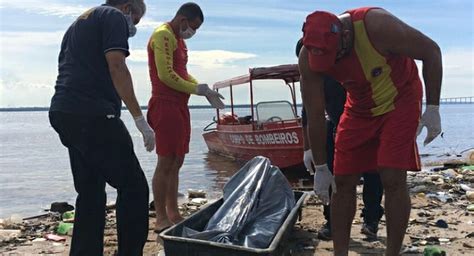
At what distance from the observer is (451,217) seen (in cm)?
561

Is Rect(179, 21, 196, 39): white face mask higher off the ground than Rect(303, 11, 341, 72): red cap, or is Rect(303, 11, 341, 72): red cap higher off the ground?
Rect(179, 21, 196, 39): white face mask

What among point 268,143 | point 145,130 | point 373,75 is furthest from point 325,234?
point 268,143

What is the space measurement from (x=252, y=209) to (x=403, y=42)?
5.86ft

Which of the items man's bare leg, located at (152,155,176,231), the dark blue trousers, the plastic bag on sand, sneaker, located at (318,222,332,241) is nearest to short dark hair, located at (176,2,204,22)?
man's bare leg, located at (152,155,176,231)

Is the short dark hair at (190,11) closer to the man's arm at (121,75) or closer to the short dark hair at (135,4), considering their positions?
the short dark hair at (135,4)

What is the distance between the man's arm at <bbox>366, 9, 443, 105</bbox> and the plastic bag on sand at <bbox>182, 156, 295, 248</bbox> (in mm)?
1504

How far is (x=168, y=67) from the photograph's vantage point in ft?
15.5

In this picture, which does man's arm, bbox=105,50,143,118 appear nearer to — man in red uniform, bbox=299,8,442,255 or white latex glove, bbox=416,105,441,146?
man in red uniform, bbox=299,8,442,255

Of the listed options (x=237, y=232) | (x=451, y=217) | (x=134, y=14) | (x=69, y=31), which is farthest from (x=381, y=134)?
(x=451, y=217)

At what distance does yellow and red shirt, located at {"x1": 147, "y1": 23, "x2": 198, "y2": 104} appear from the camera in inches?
186

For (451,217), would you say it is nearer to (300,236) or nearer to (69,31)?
(300,236)

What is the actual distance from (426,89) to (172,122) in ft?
7.82

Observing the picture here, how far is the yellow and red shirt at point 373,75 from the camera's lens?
321 cm

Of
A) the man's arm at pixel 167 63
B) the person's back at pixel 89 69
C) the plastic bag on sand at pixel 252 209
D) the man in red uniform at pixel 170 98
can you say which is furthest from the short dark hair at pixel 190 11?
the person's back at pixel 89 69
